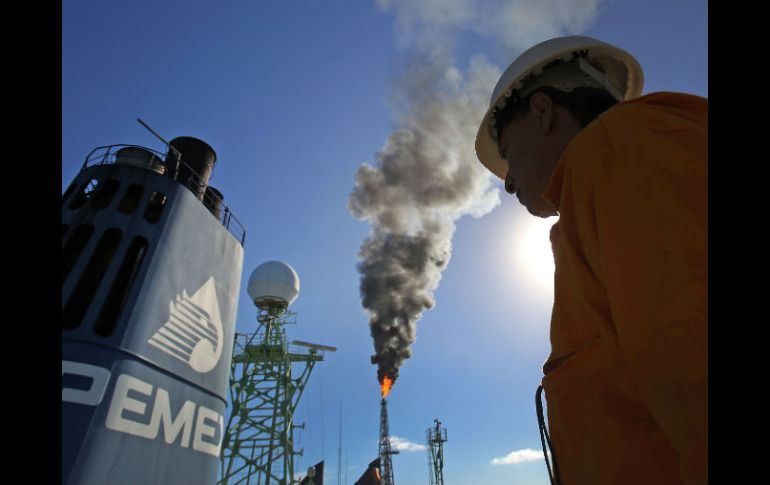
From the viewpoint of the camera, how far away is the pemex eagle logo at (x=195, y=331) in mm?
6387

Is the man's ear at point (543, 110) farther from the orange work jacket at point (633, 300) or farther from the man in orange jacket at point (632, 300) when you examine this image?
the orange work jacket at point (633, 300)

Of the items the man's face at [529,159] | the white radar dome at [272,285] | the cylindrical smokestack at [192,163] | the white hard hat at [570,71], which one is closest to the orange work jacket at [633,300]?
the man's face at [529,159]

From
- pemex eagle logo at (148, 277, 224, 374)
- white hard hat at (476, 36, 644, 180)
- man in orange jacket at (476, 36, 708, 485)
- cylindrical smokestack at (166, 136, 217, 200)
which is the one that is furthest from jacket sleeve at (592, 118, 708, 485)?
cylindrical smokestack at (166, 136, 217, 200)

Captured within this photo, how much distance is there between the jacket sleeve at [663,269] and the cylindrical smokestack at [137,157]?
337 inches

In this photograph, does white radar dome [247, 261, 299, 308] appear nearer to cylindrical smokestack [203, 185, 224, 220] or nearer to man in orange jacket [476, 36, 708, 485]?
cylindrical smokestack [203, 185, 224, 220]

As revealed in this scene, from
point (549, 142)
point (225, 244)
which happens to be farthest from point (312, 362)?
point (549, 142)

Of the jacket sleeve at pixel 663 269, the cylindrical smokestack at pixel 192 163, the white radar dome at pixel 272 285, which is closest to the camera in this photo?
the jacket sleeve at pixel 663 269

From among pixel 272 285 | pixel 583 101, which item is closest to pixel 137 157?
pixel 583 101

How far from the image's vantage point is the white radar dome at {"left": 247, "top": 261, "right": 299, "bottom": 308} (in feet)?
93.7

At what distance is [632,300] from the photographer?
3.20 feet

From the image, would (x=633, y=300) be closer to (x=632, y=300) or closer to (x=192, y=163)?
(x=632, y=300)
